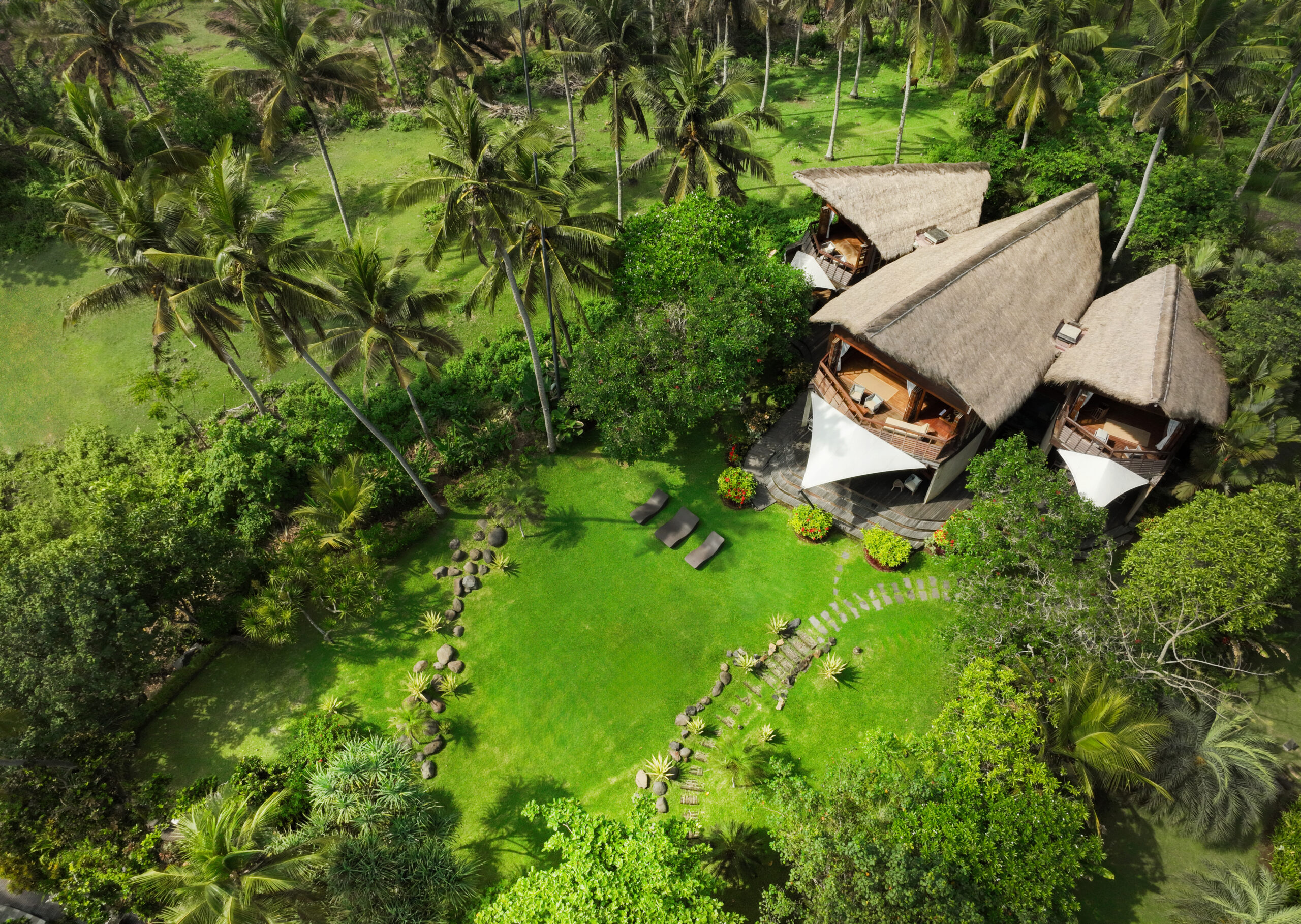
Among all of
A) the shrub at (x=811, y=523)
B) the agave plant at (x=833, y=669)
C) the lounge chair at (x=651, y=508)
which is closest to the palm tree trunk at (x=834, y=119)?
the shrub at (x=811, y=523)

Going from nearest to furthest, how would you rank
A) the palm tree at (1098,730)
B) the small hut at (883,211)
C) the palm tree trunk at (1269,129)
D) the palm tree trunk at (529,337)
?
the palm tree at (1098,730) → the palm tree trunk at (529,337) → the small hut at (883,211) → the palm tree trunk at (1269,129)

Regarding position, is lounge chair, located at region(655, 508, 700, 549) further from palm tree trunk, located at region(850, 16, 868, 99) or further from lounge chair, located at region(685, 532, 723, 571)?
palm tree trunk, located at region(850, 16, 868, 99)

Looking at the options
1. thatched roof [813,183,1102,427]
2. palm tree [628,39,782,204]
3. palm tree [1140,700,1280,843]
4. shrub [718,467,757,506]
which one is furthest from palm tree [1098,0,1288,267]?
palm tree [1140,700,1280,843]

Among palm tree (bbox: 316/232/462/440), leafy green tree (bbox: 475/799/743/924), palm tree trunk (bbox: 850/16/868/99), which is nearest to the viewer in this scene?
leafy green tree (bbox: 475/799/743/924)

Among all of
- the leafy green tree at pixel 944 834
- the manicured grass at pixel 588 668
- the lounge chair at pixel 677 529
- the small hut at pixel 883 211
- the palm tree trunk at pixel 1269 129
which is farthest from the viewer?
the palm tree trunk at pixel 1269 129

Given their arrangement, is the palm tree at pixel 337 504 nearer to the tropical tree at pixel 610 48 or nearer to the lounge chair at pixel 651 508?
the lounge chair at pixel 651 508

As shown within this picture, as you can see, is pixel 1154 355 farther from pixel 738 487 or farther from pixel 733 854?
pixel 733 854

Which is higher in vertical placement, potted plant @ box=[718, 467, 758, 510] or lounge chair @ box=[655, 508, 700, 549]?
potted plant @ box=[718, 467, 758, 510]
